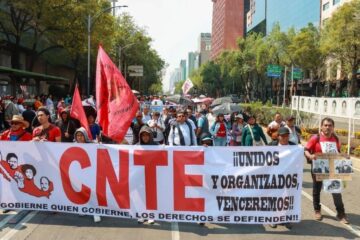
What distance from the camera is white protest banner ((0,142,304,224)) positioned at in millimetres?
6758

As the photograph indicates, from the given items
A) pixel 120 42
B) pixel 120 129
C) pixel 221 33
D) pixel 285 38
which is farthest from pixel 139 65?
pixel 221 33

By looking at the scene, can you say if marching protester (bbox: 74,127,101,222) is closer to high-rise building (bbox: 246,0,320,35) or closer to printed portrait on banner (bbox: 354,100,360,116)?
printed portrait on banner (bbox: 354,100,360,116)

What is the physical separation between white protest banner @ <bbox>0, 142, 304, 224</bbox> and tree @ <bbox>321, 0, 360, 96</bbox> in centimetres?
3898

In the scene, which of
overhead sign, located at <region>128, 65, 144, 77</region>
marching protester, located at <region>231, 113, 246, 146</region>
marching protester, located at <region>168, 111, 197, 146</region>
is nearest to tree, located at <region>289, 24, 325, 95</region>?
overhead sign, located at <region>128, 65, 144, 77</region>

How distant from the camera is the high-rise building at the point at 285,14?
7725 cm

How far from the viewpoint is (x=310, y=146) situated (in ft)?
24.2

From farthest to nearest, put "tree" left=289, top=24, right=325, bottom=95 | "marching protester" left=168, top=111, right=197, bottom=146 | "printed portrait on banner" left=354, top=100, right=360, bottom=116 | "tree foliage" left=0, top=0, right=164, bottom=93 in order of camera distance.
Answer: "tree" left=289, top=24, right=325, bottom=95 < "tree foliage" left=0, top=0, right=164, bottom=93 < "printed portrait on banner" left=354, top=100, right=360, bottom=116 < "marching protester" left=168, top=111, right=197, bottom=146

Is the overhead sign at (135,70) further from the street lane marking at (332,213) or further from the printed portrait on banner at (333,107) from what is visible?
the street lane marking at (332,213)

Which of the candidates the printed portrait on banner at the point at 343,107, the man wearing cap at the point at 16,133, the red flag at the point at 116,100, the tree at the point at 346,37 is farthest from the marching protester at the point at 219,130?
the tree at the point at 346,37

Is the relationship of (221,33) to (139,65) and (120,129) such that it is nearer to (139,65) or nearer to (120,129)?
(139,65)

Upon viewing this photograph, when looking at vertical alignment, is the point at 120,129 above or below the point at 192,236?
above

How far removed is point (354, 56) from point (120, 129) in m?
41.3

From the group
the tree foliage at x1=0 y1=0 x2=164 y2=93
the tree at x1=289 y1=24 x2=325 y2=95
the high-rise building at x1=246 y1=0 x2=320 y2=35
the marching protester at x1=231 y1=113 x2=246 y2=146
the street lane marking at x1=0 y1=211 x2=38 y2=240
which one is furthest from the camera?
the high-rise building at x1=246 y1=0 x2=320 y2=35

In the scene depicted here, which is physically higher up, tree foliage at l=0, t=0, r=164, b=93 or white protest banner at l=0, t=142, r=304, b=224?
tree foliage at l=0, t=0, r=164, b=93
